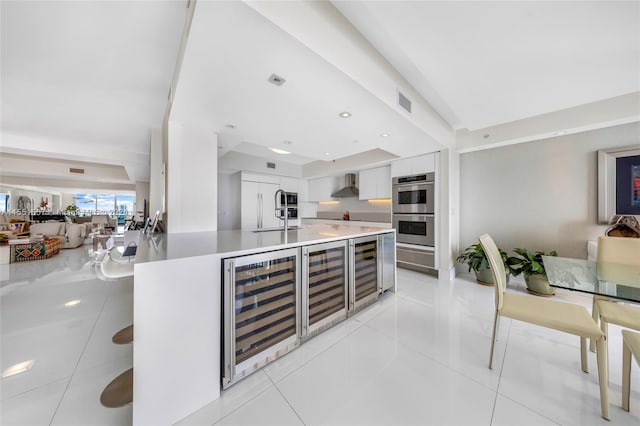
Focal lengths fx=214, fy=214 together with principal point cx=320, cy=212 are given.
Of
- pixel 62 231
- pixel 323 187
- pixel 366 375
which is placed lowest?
pixel 366 375

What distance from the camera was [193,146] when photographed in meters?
2.70

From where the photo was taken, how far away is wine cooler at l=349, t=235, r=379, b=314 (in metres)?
2.41

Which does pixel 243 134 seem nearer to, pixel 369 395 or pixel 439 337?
pixel 369 395

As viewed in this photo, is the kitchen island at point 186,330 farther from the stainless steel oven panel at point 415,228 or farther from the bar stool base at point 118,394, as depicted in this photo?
the stainless steel oven panel at point 415,228

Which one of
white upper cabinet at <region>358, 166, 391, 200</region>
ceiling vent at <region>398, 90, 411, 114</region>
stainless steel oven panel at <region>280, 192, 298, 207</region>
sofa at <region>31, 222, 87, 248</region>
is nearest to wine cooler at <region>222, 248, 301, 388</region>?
ceiling vent at <region>398, 90, 411, 114</region>

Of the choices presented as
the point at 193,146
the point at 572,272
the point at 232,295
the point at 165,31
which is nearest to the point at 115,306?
the point at 193,146

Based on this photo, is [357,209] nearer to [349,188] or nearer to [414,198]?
[349,188]

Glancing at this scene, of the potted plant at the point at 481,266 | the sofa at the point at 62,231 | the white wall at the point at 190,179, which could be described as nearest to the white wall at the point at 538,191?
the potted plant at the point at 481,266

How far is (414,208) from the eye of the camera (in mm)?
4203

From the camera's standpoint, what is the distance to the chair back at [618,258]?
5.66ft

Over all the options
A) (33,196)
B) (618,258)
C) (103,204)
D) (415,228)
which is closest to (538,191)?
(618,258)

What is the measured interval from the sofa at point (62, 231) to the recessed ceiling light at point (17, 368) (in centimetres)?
742

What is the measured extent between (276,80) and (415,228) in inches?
142

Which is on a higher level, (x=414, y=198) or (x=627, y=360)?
(x=414, y=198)
